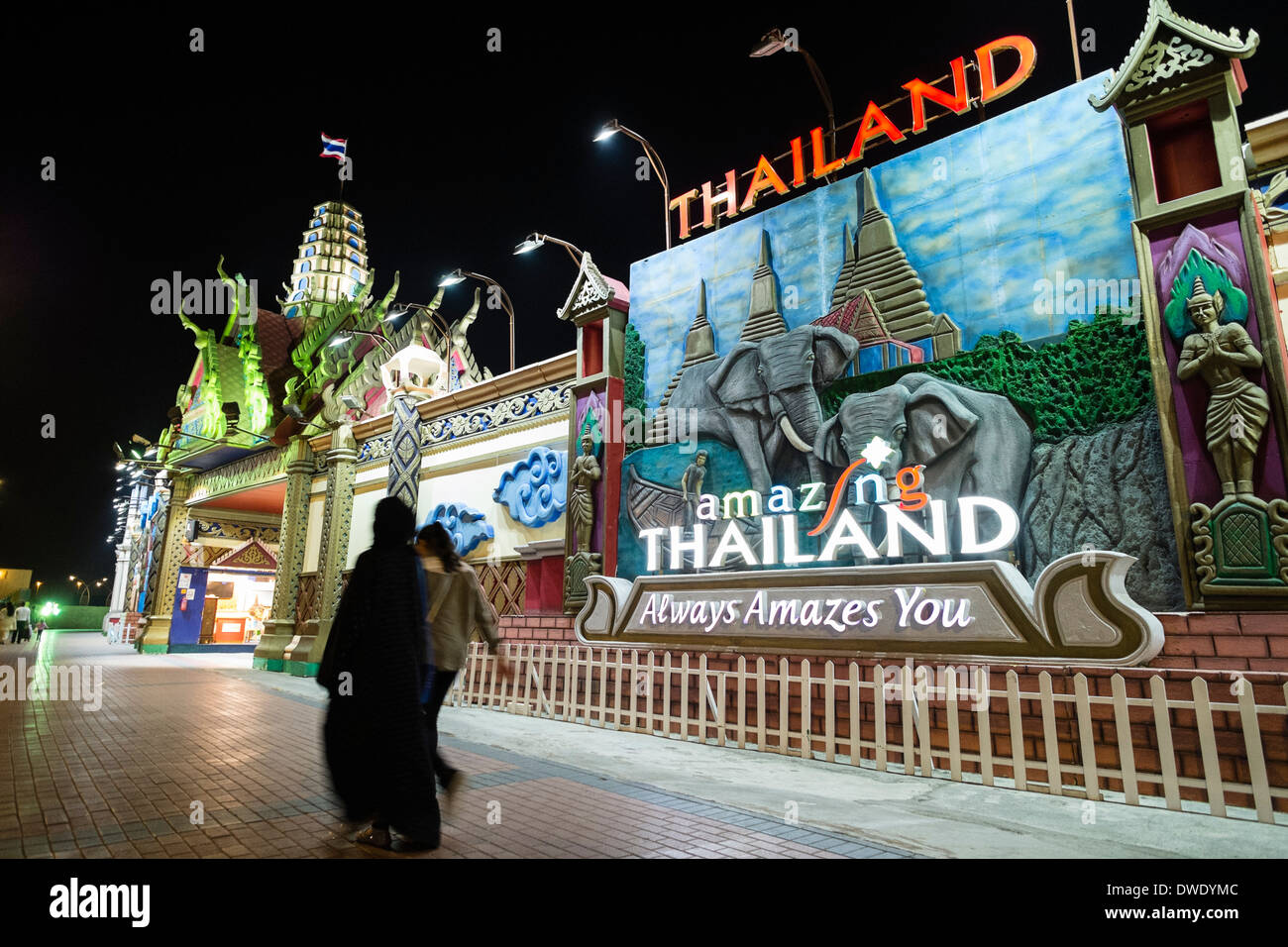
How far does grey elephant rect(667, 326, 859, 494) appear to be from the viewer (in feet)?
30.1

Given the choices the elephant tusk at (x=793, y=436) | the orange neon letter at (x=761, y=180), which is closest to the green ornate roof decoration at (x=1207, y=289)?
the elephant tusk at (x=793, y=436)

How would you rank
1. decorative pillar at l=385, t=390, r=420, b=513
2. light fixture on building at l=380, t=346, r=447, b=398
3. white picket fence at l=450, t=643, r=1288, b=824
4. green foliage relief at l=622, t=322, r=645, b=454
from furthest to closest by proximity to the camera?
light fixture on building at l=380, t=346, r=447, b=398 < decorative pillar at l=385, t=390, r=420, b=513 < green foliage relief at l=622, t=322, r=645, b=454 < white picket fence at l=450, t=643, r=1288, b=824

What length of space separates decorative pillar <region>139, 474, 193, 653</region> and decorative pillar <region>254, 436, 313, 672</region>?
28.2 ft

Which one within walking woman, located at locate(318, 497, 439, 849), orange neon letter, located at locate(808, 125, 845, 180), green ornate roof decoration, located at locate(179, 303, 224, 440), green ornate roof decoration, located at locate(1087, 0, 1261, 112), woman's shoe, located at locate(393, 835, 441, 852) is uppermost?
green ornate roof decoration, located at locate(179, 303, 224, 440)

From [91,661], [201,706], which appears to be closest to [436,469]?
[201,706]

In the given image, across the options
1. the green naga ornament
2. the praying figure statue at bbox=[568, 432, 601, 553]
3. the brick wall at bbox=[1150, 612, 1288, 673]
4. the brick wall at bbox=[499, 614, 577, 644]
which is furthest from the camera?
the green naga ornament

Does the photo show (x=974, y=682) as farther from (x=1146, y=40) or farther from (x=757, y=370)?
(x=1146, y=40)

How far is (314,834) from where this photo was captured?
13.5 feet

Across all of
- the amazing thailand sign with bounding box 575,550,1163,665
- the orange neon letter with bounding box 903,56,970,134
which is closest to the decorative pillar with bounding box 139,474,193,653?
the amazing thailand sign with bounding box 575,550,1163,665

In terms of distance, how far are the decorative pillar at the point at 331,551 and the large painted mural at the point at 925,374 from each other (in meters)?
8.73

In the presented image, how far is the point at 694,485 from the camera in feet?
33.9

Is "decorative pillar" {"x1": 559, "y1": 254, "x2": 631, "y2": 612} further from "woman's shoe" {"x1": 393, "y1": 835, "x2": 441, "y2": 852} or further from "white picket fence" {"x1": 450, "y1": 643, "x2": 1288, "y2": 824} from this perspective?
"woman's shoe" {"x1": 393, "y1": 835, "x2": 441, "y2": 852}

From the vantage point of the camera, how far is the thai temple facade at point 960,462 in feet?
20.0

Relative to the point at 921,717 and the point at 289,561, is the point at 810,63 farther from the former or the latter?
the point at 289,561
